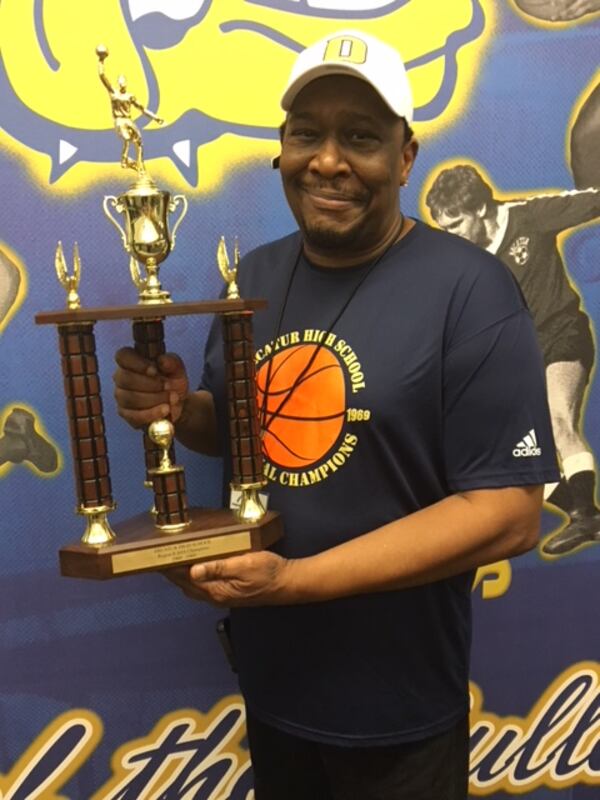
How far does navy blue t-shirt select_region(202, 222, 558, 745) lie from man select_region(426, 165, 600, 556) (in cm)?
37

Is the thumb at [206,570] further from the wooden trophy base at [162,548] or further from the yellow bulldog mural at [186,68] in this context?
the yellow bulldog mural at [186,68]

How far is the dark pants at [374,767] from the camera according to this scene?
43.1 inches

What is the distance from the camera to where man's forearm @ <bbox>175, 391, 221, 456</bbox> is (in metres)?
1.19

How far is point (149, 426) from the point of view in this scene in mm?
1030

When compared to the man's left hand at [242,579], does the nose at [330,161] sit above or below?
Result: above

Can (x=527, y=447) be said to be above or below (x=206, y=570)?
above

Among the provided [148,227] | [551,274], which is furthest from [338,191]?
[551,274]

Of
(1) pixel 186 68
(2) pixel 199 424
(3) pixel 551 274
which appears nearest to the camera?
(2) pixel 199 424

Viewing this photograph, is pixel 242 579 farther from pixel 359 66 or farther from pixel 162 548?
pixel 359 66

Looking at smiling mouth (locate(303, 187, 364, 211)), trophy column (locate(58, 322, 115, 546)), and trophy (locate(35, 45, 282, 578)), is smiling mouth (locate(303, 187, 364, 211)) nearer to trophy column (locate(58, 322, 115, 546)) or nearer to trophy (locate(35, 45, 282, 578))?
trophy (locate(35, 45, 282, 578))

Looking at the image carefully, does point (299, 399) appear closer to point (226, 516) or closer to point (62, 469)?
point (226, 516)

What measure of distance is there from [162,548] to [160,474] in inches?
4.1

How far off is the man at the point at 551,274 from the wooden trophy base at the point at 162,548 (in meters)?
0.73

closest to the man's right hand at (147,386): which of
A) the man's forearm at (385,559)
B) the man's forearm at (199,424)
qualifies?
the man's forearm at (199,424)
